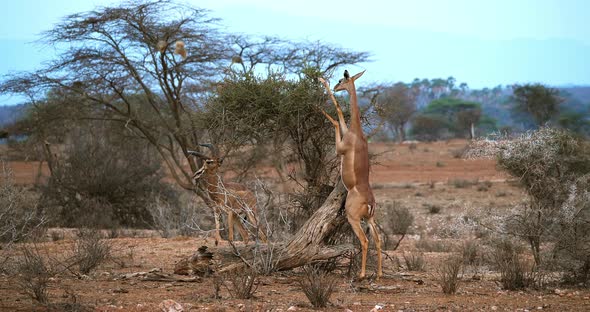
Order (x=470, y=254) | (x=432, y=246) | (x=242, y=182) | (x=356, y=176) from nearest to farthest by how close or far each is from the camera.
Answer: (x=356, y=176), (x=470, y=254), (x=432, y=246), (x=242, y=182)

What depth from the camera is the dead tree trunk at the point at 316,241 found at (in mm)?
9641

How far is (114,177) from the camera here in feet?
67.2

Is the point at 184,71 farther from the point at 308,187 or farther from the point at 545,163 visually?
the point at 545,163

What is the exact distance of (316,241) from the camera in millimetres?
9703

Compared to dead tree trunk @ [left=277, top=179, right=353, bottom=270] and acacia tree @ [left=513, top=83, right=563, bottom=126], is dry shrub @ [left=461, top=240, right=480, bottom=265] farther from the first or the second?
acacia tree @ [left=513, top=83, right=563, bottom=126]

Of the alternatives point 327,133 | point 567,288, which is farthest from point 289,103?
point 567,288

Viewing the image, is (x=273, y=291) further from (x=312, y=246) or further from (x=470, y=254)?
(x=470, y=254)

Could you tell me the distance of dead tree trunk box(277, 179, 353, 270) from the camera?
9.64 metres

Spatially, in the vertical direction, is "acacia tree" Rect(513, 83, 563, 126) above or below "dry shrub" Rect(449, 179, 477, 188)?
above

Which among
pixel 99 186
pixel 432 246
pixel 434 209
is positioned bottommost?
pixel 434 209

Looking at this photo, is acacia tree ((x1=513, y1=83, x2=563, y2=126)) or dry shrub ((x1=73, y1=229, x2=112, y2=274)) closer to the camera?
dry shrub ((x1=73, y1=229, x2=112, y2=274))

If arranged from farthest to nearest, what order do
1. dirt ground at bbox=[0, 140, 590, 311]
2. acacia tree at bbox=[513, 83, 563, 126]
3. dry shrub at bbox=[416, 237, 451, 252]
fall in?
acacia tree at bbox=[513, 83, 563, 126] → dry shrub at bbox=[416, 237, 451, 252] → dirt ground at bbox=[0, 140, 590, 311]

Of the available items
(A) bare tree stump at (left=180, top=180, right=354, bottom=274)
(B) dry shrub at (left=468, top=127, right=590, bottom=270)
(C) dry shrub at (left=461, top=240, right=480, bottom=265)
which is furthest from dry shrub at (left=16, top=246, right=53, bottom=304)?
(C) dry shrub at (left=461, top=240, right=480, bottom=265)

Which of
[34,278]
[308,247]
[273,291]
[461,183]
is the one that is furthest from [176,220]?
[461,183]
